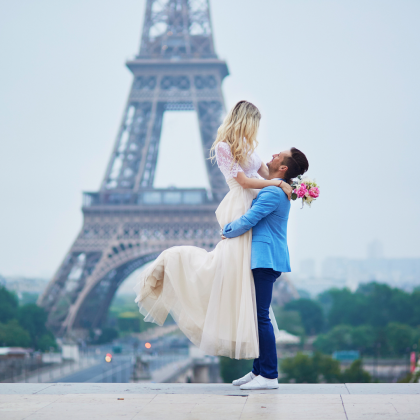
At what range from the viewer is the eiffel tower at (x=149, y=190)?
3009 centimetres

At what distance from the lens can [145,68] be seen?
32.8 m

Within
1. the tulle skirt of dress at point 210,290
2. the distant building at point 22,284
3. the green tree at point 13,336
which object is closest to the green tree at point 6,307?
the distant building at point 22,284

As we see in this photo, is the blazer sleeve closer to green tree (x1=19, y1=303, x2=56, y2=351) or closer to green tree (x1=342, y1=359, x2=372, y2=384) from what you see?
green tree (x1=342, y1=359, x2=372, y2=384)

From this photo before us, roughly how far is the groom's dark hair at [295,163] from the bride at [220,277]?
0.12 metres

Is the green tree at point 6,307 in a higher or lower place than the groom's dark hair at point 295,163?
higher

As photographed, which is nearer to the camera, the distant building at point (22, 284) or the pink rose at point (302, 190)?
the pink rose at point (302, 190)

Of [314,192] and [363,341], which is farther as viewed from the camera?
[363,341]

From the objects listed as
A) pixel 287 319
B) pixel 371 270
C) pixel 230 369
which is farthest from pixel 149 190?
pixel 371 270

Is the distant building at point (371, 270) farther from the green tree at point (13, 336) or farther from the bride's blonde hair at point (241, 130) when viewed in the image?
the bride's blonde hair at point (241, 130)

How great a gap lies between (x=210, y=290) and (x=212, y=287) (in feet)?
0.21

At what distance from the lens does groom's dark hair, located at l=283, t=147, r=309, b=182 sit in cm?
468

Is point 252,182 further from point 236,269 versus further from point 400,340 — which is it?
point 400,340
